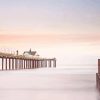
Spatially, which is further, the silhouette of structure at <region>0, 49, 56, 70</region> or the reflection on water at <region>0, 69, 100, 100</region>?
the silhouette of structure at <region>0, 49, 56, 70</region>

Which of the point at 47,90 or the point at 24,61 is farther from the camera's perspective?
the point at 24,61

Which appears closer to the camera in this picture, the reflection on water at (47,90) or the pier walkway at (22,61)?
the reflection on water at (47,90)

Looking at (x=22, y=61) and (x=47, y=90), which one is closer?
(x=47, y=90)

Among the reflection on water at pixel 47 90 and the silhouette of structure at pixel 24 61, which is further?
the silhouette of structure at pixel 24 61

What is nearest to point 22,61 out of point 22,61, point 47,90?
point 22,61

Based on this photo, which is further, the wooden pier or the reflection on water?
the wooden pier

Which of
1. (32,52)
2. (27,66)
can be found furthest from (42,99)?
(32,52)

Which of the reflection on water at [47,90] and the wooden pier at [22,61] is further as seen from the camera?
the wooden pier at [22,61]

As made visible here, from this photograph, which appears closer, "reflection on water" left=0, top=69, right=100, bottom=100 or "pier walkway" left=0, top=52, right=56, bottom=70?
"reflection on water" left=0, top=69, right=100, bottom=100

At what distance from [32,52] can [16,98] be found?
9207cm

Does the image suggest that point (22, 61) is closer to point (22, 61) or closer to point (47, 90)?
point (22, 61)

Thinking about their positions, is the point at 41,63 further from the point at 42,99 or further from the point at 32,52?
the point at 42,99

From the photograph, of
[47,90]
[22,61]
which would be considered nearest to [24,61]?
[22,61]

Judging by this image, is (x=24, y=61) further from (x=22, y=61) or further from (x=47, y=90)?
(x=47, y=90)
